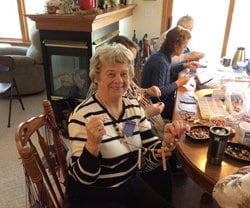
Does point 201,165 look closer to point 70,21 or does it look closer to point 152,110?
point 152,110

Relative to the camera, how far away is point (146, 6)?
3955 mm

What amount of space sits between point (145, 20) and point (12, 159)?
106 inches

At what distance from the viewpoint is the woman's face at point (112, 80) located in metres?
1.27

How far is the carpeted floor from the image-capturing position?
6.57 ft

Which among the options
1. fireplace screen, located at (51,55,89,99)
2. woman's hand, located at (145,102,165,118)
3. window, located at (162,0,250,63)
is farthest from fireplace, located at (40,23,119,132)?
window, located at (162,0,250,63)

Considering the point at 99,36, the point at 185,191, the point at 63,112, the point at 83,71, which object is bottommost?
the point at 185,191

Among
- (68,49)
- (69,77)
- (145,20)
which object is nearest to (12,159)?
(69,77)

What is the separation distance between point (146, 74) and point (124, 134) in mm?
920

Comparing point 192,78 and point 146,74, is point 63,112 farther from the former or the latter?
point 192,78

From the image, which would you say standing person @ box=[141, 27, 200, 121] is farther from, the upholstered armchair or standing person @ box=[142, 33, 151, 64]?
the upholstered armchair

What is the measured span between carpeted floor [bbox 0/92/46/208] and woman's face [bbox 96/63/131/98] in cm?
119

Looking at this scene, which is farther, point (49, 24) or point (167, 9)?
point (167, 9)


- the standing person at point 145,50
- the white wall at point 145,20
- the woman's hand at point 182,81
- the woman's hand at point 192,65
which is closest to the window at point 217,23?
the white wall at point 145,20

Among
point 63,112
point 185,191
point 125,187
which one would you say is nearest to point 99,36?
point 63,112
